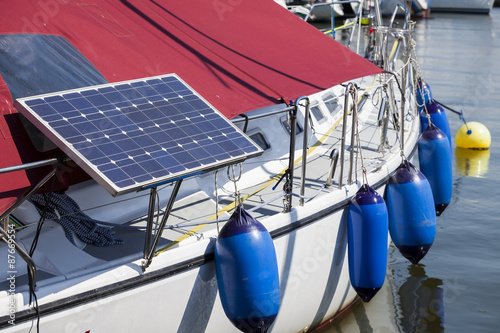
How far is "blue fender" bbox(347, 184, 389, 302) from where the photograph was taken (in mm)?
5129

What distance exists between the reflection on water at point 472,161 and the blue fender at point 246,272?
257 inches

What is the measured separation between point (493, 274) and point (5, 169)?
17.1 feet

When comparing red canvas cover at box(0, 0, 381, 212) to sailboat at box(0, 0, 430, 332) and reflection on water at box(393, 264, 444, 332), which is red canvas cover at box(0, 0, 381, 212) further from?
reflection on water at box(393, 264, 444, 332)

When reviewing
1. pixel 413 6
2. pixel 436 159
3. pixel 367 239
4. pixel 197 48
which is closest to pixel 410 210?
pixel 367 239

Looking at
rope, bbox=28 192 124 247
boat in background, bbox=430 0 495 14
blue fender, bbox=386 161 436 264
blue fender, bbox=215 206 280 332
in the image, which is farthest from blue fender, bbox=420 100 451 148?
boat in background, bbox=430 0 495 14

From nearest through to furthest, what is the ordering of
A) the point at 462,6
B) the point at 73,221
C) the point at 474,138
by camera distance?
1. the point at 73,221
2. the point at 474,138
3. the point at 462,6

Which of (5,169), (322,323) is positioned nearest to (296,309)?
(322,323)

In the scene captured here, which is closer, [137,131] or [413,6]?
[137,131]

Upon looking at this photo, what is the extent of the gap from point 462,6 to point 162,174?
1270 inches

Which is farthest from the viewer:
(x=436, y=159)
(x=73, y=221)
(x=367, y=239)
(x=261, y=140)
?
(x=436, y=159)

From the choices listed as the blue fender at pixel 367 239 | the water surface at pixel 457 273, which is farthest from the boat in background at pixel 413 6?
the blue fender at pixel 367 239

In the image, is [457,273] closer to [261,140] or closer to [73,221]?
[261,140]

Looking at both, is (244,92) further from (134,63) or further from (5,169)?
(5,169)

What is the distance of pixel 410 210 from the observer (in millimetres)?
5668
